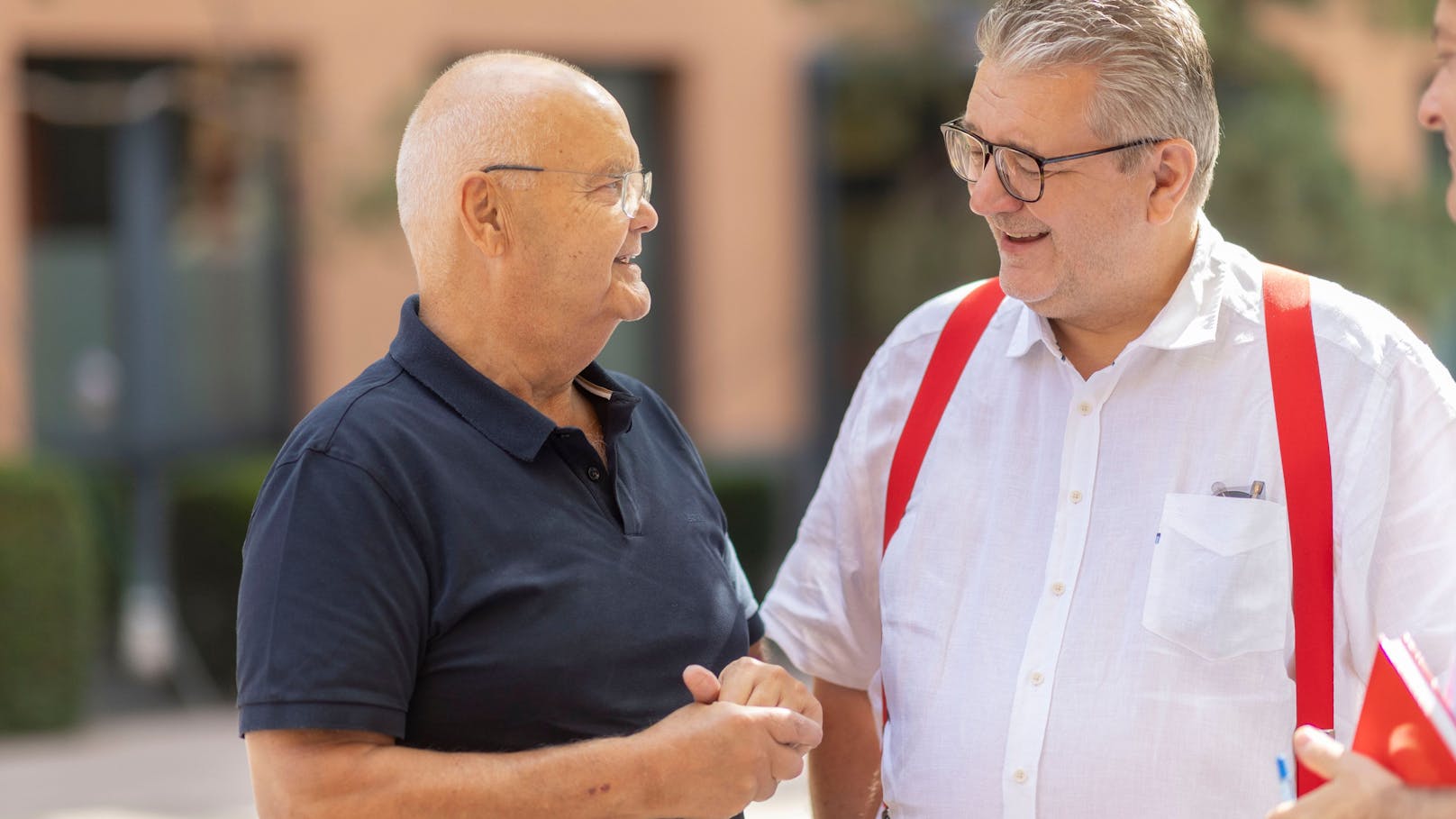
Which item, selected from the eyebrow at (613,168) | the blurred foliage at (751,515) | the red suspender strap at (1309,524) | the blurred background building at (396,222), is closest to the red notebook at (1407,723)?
the red suspender strap at (1309,524)

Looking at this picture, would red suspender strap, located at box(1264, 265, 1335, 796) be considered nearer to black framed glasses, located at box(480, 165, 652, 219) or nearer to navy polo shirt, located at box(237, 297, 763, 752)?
navy polo shirt, located at box(237, 297, 763, 752)

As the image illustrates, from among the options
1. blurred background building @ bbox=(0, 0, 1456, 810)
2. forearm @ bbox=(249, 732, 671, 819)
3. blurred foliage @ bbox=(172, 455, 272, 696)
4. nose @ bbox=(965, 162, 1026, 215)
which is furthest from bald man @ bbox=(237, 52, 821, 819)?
blurred foliage @ bbox=(172, 455, 272, 696)

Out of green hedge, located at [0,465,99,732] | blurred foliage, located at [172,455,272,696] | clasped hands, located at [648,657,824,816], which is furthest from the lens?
blurred foliage, located at [172,455,272,696]

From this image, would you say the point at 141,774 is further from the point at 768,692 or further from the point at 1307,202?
the point at 1307,202

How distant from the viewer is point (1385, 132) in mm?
11242

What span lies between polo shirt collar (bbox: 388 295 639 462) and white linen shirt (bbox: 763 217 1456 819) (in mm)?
635

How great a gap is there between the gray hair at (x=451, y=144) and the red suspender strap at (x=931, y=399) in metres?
0.77

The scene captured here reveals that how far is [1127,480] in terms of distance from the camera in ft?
7.80

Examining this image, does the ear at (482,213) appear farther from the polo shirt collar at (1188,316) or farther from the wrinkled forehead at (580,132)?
the polo shirt collar at (1188,316)

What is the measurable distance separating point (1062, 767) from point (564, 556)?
0.75 m

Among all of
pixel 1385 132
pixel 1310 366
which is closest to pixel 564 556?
pixel 1310 366

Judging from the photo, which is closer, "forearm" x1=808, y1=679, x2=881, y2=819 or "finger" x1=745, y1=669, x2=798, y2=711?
"finger" x1=745, y1=669, x2=798, y2=711

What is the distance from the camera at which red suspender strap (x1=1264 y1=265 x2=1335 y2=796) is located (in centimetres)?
222

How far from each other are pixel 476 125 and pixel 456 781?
83 centimetres
